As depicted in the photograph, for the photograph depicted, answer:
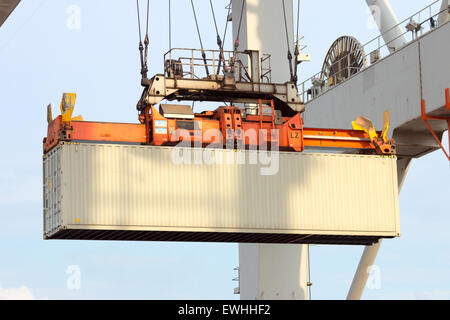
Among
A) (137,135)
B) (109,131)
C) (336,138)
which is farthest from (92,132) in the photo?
(336,138)

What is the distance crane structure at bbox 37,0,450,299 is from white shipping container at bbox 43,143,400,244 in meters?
0.64

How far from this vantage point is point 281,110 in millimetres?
40812

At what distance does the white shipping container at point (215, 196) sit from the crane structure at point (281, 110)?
0.64 meters

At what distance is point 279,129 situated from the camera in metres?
38.4

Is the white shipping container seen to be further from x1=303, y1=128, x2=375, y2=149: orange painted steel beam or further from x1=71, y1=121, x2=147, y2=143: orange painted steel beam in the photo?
x1=303, y1=128, x2=375, y2=149: orange painted steel beam

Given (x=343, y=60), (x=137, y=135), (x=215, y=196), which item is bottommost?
(x=215, y=196)

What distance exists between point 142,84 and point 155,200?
5166 mm

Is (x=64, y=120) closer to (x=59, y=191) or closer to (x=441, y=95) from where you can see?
(x=59, y=191)

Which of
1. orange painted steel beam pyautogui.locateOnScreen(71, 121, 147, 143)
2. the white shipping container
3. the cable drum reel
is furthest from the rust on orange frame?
the cable drum reel

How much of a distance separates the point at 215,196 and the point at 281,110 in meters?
6.03

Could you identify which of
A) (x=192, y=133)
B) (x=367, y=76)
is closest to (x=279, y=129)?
(x=192, y=133)

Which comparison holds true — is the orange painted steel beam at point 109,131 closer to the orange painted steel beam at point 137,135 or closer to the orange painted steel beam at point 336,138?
the orange painted steel beam at point 137,135

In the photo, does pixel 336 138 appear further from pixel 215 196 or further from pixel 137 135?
pixel 137 135

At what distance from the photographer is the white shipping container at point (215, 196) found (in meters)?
35.0
